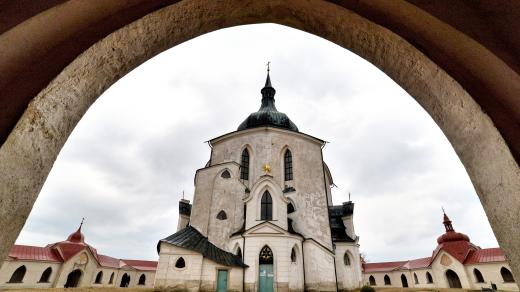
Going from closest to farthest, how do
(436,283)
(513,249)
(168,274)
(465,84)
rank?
(513,249) → (465,84) → (168,274) → (436,283)

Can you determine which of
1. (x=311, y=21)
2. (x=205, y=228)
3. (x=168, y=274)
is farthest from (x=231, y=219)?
(x=311, y=21)

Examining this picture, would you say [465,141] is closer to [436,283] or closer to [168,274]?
[168,274]

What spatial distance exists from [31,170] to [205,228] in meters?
17.9

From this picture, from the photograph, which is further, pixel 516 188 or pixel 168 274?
pixel 168 274

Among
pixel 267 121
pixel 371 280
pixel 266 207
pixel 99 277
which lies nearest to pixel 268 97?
pixel 267 121

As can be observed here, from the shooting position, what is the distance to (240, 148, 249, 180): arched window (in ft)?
70.3

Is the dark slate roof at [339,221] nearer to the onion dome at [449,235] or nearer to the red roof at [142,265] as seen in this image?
the onion dome at [449,235]

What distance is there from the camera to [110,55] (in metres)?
1.79

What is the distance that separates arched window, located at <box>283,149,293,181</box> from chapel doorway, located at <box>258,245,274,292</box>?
7.50 meters

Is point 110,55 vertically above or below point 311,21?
below

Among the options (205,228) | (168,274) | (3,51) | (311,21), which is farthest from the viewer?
(205,228)

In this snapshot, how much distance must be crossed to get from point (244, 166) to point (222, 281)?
391 inches

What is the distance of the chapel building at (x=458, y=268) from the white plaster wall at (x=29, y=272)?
44223 millimetres

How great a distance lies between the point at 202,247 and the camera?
14969 millimetres
